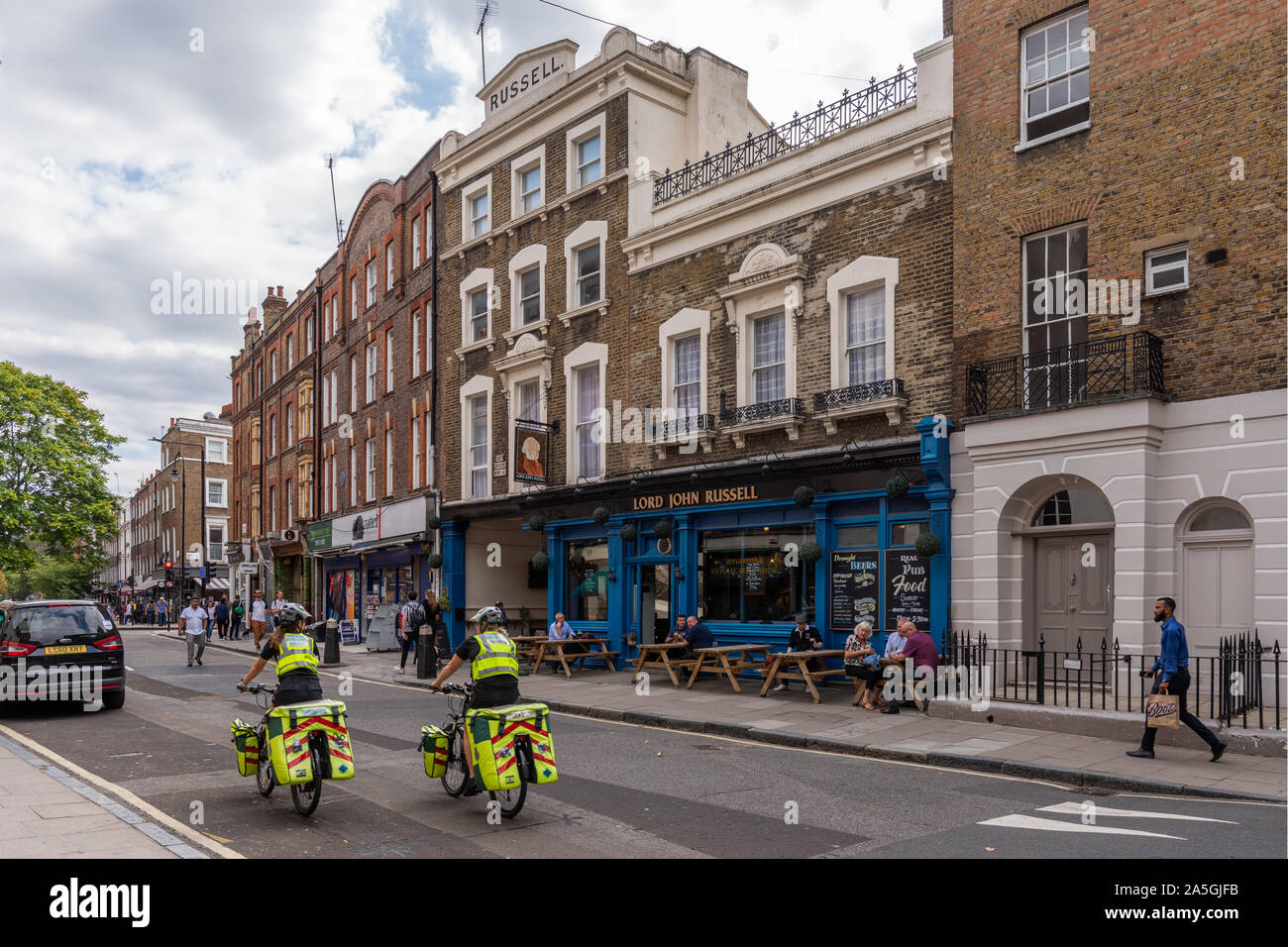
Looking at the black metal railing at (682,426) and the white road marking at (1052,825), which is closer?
the white road marking at (1052,825)

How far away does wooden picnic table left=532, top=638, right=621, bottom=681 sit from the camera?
19.8 m

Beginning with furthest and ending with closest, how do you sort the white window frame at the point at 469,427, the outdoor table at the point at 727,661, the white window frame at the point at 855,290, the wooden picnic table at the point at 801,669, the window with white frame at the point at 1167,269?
the white window frame at the point at 469,427 → the outdoor table at the point at 727,661 → the white window frame at the point at 855,290 → the wooden picnic table at the point at 801,669 → the window with white frame at the point at 1167,269

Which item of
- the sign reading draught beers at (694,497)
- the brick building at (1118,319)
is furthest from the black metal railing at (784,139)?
the sign reading draught beers at (694,497)

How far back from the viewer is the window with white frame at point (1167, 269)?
13.0m

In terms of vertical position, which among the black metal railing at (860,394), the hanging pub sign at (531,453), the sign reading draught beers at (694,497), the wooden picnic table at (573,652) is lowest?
the wooden picnic table at (573,652)

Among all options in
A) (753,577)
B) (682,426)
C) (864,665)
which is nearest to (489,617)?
(864,665)

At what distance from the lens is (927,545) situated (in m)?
15.0

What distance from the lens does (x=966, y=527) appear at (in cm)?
1509

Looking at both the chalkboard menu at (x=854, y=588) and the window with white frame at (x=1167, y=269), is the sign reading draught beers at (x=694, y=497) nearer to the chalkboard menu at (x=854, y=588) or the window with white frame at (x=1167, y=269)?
the chalkboard menu at (x=854, y=588)

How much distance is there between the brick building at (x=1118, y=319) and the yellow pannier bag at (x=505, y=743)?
335 inches

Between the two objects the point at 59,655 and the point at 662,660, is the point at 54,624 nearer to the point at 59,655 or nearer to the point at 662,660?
the point at 59,655

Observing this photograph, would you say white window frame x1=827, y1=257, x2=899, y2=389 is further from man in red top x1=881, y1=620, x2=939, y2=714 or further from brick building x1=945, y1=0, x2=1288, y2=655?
man in red top x1=881, y1=620, x2=939, y2=714

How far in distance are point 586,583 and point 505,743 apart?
49.4 ft

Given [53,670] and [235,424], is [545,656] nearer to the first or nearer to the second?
[53,670]
